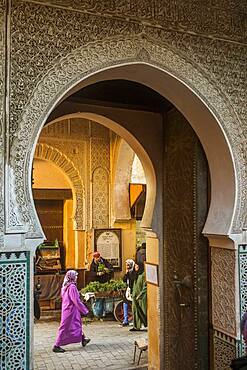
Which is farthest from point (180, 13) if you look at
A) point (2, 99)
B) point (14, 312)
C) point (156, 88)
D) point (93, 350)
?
point (93, 350)

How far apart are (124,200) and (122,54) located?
4862 mm

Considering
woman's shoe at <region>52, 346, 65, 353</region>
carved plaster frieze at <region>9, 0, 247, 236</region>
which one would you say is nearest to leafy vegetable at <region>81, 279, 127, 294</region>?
woman's shoe at <region>52, 346, 65, 353</region>

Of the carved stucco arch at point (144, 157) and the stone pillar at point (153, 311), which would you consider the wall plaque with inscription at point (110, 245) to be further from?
the carved stucco arch at point (144, 157)

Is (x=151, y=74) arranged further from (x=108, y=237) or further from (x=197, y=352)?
(x=108, y=237)

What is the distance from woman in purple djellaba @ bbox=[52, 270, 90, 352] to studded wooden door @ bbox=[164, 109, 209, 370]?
1.82 meters

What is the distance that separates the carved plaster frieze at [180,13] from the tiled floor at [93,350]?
3.19m

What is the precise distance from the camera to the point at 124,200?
276 inches

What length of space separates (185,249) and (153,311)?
0.77 meters

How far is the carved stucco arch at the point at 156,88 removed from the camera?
199 centimetres

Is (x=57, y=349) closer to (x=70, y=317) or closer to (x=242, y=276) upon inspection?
(x=70, y=317)

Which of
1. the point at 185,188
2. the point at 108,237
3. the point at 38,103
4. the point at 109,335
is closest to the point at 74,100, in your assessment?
the point at 185,188

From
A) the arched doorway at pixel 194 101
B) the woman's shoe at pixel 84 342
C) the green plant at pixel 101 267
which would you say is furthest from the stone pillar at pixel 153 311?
the green plant at pixel 101 267

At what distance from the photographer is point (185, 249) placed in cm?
307

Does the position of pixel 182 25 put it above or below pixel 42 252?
above
